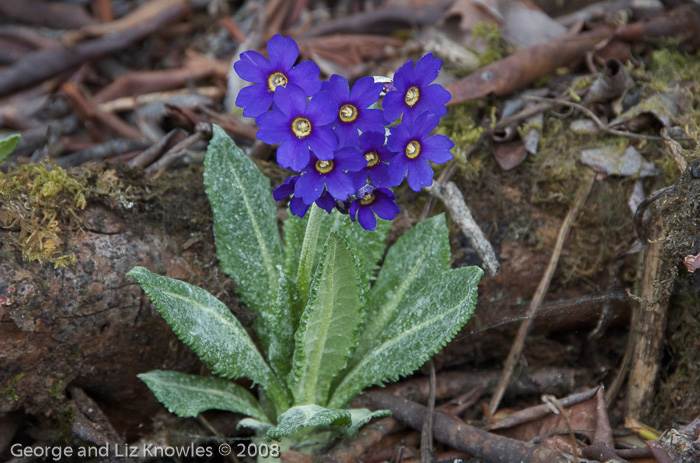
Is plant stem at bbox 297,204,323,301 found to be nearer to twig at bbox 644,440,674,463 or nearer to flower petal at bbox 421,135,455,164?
flower petal at bbox 421,135,455,164

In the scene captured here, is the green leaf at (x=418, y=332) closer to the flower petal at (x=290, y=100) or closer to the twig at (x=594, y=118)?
the flower petal at (x=290, y=100)

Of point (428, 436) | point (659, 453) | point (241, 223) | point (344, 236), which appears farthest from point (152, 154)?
point (659, 453)

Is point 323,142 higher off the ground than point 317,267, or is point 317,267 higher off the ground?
point 323,142

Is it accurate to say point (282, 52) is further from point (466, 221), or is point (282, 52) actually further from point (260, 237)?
point (466, 221)

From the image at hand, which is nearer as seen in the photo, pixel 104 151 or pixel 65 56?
pixel 104 151

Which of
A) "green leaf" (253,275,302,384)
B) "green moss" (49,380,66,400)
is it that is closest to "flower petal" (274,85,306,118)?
"green leaf" (253,275,302,384)
